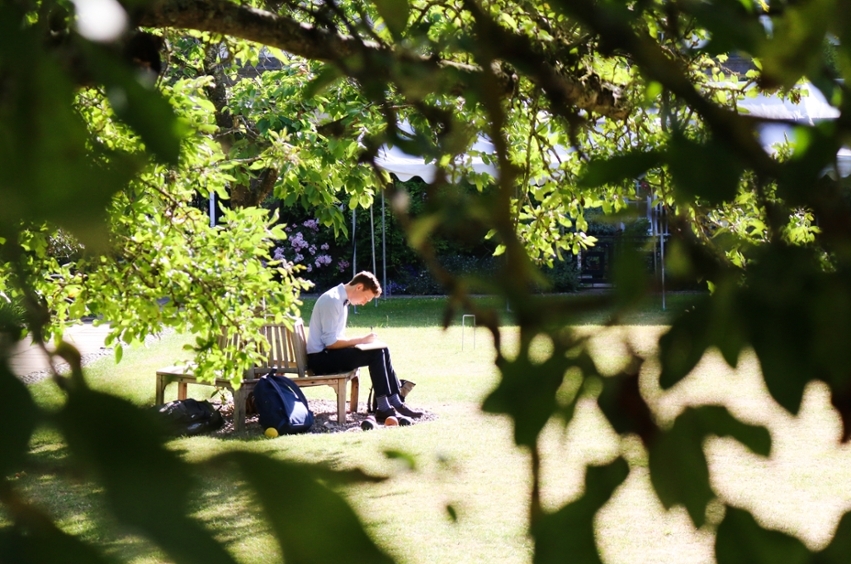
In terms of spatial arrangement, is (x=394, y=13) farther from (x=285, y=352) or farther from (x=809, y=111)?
(x=285, y=352)

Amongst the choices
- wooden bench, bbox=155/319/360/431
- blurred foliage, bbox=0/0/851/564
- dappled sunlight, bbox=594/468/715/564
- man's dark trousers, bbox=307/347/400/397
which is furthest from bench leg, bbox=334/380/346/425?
blurred foliage, bbox=0/0/851/564

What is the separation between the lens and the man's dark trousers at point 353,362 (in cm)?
777

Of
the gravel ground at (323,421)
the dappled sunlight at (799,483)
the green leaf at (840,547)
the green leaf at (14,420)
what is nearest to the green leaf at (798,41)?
the green leaf at (840,547)

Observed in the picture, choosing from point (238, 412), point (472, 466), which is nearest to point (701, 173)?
point (472, 466)

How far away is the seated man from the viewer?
772 centimetres

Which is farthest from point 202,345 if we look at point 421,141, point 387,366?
point 421,141

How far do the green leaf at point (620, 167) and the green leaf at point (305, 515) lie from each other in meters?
0.17

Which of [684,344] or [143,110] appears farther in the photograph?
[684,344]

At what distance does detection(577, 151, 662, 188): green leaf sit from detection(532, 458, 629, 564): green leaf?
0.14 meters

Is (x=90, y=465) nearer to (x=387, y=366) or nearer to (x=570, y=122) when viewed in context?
(x=570, y=122)

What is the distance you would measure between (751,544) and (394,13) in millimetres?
308

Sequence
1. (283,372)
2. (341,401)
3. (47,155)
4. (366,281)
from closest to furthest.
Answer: (47,155) → (341,401) → (366,281) → (283,372)

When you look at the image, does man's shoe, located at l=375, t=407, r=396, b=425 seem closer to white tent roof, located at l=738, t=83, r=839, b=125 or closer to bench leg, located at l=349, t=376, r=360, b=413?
bench leg, located at l=349, t=376, r=360, b=413

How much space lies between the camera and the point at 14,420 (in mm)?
271
